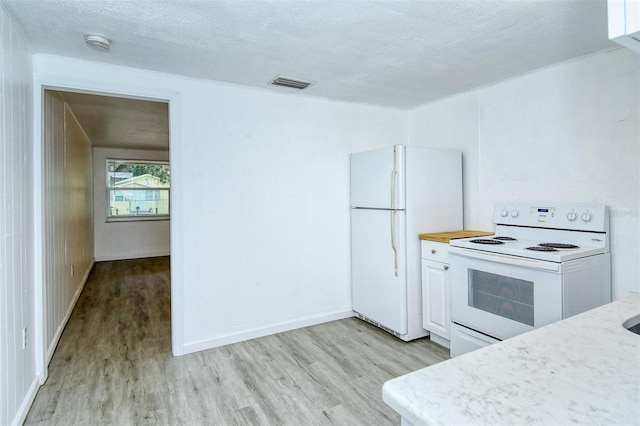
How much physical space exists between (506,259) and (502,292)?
23 centimetres

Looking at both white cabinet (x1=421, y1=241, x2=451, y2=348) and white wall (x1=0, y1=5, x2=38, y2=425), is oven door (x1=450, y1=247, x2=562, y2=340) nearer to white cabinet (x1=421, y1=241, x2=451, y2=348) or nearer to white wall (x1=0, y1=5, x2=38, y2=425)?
white cabinet (x1=421, y1=241, x2=451, y2=348)

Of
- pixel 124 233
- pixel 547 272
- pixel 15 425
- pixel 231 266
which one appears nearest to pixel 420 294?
pixel 547 272

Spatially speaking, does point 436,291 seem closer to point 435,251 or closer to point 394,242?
point 435,251

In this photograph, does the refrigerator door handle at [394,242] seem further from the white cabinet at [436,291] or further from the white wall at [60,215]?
the white wall at [60,215]

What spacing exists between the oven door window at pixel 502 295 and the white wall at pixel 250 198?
4.60ft

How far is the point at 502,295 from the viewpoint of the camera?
2.27m

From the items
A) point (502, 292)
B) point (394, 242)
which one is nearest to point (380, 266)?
point (394, 242)

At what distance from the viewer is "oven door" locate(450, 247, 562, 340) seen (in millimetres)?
2018

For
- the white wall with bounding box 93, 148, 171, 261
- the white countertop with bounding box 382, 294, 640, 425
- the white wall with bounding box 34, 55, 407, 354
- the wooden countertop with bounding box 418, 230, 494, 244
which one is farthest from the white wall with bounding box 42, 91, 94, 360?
the wooden countertop with bounding box 418, 230, 494, 244

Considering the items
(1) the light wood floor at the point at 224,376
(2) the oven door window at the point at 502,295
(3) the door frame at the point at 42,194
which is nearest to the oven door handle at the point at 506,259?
(2) the oven door window at the point at 502,295

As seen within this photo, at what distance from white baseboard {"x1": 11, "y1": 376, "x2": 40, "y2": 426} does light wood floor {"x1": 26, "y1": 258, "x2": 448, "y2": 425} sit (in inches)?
1.5

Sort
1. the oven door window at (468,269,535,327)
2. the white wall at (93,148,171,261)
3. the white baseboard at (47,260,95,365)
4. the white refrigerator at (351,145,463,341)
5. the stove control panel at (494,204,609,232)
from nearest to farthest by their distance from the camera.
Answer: the oven door window at (468,269,535,327), the stove control panel at (494,204,609,232), the white baseboard at (47,260,95,365), the white refrigerator at (351,145,463,341), the white wall at (93,148,171,261)

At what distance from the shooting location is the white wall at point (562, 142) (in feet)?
7.30

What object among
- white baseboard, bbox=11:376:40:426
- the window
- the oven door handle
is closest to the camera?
white baseboard, bbox=11:376:40:426
